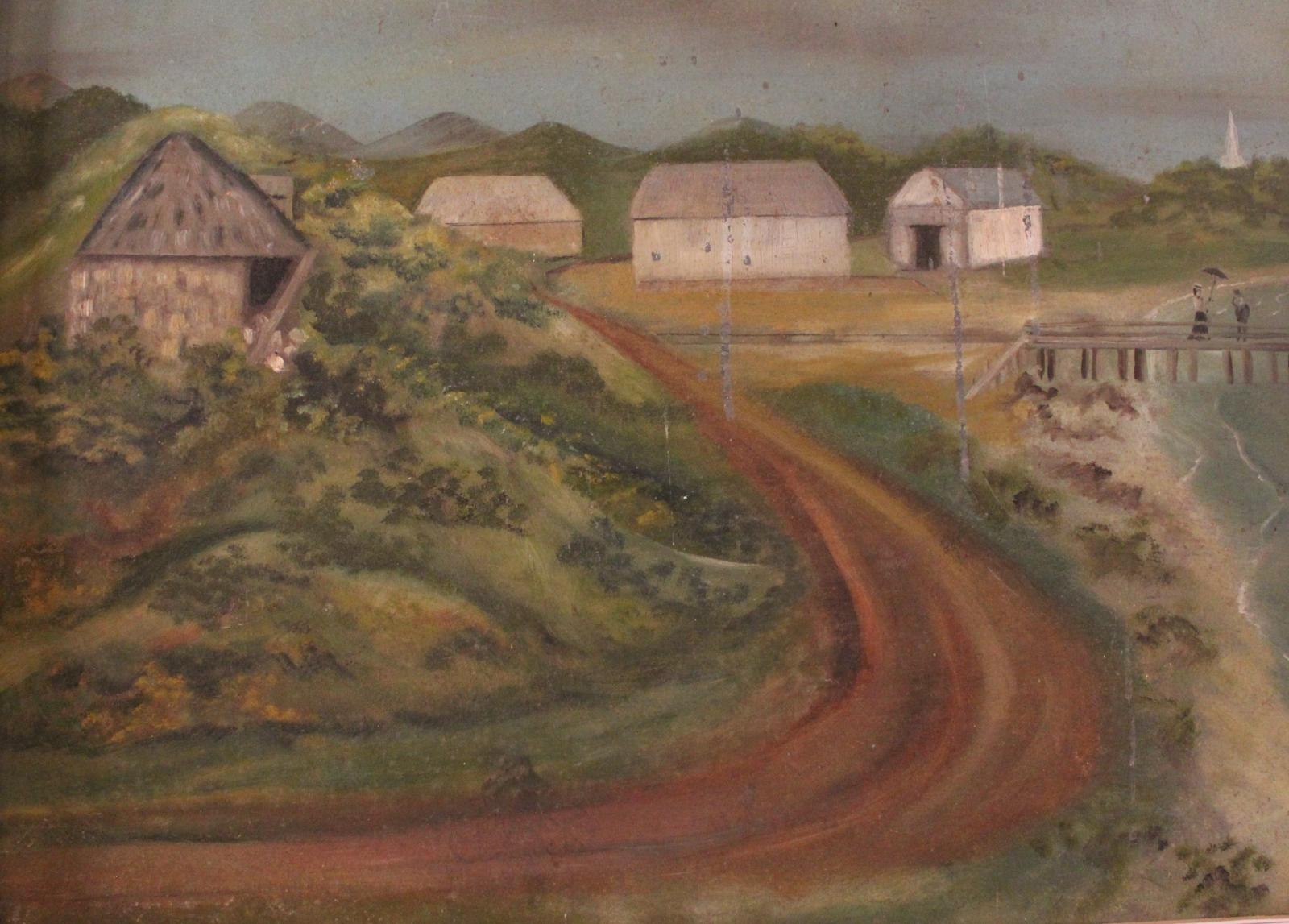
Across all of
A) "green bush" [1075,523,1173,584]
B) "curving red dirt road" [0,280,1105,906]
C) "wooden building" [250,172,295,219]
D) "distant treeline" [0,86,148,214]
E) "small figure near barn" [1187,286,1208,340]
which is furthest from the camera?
"small figure near barn" [1187,286,1208,340]

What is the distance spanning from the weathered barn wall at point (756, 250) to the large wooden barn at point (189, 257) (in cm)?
110

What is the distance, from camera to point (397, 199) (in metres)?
3.43

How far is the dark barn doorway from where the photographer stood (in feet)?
11.0

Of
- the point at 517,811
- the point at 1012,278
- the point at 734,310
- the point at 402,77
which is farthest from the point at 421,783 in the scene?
the point at 1012,278

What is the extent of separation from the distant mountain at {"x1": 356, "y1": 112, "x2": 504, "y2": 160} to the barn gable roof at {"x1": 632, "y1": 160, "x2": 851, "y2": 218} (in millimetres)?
524

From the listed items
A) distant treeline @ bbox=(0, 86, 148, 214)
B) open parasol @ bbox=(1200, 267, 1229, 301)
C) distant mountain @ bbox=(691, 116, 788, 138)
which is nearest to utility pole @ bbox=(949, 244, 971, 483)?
distant mountain @ bbox=(691, 116, 788, 138)

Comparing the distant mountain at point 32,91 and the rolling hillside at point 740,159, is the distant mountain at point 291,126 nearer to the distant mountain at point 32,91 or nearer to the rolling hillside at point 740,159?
the rolling hillside at point 740,159

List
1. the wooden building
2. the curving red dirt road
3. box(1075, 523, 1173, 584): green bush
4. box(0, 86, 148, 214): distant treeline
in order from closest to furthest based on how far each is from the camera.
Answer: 1. the curving red dirt road
2. box(0, 86, 148, 214): distant treeline
3. the wooden building
4. box(1075, 523, 1173, 584): green bush

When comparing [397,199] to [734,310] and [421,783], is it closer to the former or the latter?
[734,310]

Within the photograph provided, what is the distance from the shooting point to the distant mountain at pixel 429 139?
3.43 metres

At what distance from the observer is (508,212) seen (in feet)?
11.3

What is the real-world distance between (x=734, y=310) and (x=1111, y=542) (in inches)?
53.3

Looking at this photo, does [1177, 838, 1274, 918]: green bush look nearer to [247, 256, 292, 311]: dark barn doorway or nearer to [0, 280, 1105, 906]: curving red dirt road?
[0, 280, 1105, 906]: curving red dirt road

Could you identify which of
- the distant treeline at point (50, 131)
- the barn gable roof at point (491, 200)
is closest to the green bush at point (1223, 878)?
the barn gable roof at point (491, 200)
